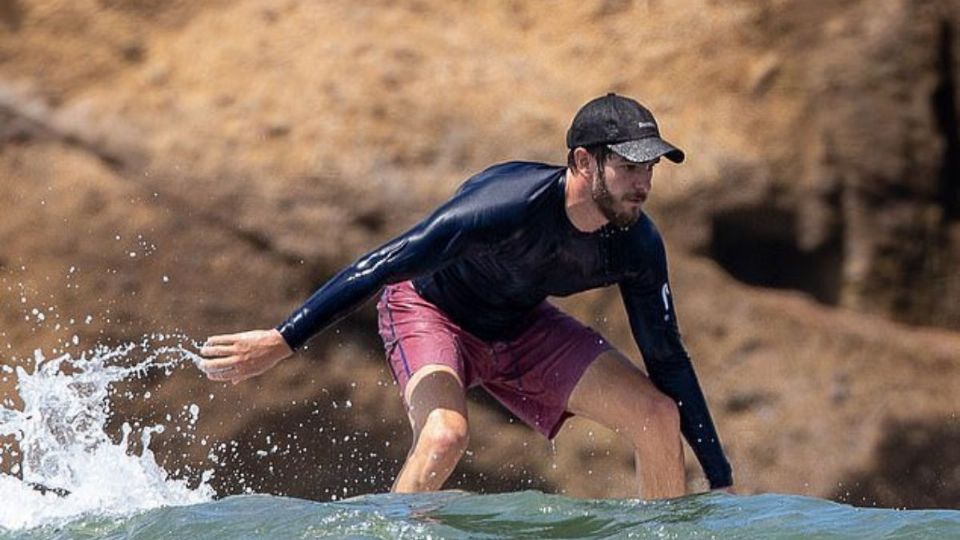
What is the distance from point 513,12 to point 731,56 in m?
0.82

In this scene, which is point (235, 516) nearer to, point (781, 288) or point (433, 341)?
point (433, 341)

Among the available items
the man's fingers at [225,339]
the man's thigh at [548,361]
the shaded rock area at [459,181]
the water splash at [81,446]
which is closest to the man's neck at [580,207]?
the man's thigh at [548,361]

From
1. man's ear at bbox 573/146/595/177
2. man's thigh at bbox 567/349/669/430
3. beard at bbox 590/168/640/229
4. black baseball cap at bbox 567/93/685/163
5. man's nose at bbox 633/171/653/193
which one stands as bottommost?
man's thigh at bbox 567/349/669/430

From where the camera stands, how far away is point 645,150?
562cm

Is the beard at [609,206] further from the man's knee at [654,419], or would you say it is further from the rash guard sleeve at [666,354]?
the man's knee at [654,419]

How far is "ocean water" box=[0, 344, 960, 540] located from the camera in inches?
215

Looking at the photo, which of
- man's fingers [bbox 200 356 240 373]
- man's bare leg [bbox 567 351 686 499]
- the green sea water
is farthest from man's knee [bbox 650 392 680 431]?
man's fingers [bbox 200 356 240 373]

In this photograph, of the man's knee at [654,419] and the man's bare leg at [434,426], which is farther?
the man's knee at [654,419]

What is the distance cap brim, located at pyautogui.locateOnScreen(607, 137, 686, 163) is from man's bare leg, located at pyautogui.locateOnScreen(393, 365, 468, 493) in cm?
83

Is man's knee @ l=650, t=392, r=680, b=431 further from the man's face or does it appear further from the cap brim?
the cap brim

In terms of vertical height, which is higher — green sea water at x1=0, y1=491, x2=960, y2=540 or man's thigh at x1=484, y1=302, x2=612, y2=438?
man's thigh at x1=484, y1=302, x2=612, y2=438

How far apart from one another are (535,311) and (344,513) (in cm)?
96

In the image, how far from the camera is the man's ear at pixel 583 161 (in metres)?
5.75

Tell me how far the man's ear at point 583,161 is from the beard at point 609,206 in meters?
0.04
